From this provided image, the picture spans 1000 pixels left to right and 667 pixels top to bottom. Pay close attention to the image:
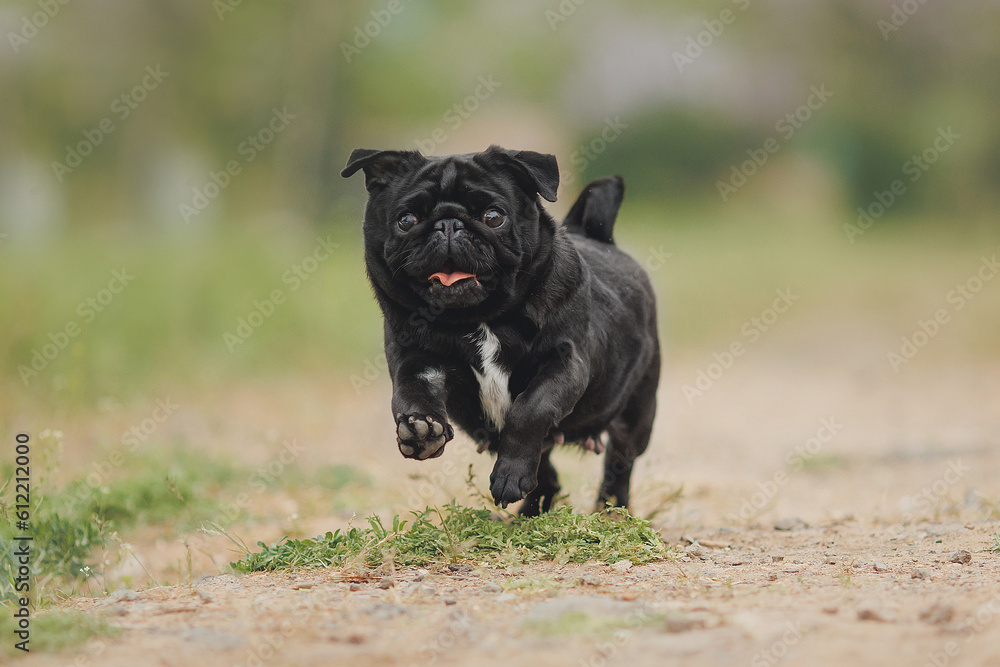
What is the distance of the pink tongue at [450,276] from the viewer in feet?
13.2

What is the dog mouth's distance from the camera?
402cm

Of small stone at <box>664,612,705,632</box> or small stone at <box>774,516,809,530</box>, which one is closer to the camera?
small stone at <box>664,612,705,632</box>

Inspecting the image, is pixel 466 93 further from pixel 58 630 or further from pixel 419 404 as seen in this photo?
pixel 58 630

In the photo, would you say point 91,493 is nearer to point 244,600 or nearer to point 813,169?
point 244,600

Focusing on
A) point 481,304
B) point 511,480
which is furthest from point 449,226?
point 511,480

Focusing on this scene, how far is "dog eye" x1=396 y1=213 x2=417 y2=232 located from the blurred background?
6.56 feet

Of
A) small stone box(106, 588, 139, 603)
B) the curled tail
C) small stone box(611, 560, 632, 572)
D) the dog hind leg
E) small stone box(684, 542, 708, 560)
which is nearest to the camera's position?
small stone box(106, 588, 139, 603)

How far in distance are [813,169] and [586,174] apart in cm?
502

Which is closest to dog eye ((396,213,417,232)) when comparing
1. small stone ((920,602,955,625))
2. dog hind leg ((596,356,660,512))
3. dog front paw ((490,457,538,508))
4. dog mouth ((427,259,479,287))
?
→ dog mouth ((427,259,479,287))

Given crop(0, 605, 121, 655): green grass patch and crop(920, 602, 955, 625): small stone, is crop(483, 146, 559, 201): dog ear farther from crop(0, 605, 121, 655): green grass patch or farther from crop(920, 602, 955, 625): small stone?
crop(0, 605, 121, 655): green grass patch

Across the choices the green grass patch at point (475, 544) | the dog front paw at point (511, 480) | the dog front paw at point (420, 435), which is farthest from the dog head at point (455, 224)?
the green grass patch at point (475, 544)

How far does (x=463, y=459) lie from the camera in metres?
7.46

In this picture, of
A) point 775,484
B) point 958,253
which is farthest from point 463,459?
point 958,253

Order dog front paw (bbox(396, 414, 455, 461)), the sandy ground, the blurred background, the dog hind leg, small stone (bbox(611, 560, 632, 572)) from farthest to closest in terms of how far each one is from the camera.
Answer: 1. the blurred background
2. the dog hind leg
3. dog front paw (bbox(396, 414, 455, 461))
4. small stone (bbox(611, 560, 632, 572))
5. the sandy ground
